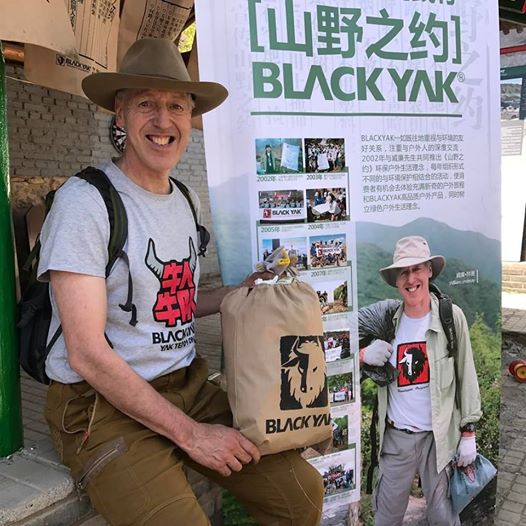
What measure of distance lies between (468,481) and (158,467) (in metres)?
1.67

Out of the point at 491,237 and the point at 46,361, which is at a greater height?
the point at 491,237

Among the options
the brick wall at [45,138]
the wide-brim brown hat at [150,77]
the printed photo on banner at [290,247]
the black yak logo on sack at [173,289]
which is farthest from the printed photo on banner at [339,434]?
the brick wall at [45,138]

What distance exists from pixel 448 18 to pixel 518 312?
5.31m

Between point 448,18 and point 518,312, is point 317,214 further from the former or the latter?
point 518,312

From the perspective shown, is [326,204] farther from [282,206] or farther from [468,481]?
[468,481]

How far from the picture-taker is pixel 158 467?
5.66ft

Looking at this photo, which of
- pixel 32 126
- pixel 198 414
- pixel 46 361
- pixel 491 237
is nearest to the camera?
pixel 46 361

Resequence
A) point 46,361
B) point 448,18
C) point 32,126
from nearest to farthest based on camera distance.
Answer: point 46,361 → point 448,18 → point 32,126

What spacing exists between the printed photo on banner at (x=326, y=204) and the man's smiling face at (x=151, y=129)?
58cm

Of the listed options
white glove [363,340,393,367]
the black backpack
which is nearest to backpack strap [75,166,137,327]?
the black backpack

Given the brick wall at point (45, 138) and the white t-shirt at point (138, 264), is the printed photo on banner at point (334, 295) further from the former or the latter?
the brick wall at point (45, 138)

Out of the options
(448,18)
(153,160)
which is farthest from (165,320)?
(448,18)

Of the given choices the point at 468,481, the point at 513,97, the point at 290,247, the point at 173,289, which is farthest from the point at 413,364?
the point at 513,97

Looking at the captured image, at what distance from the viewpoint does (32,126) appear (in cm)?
667
